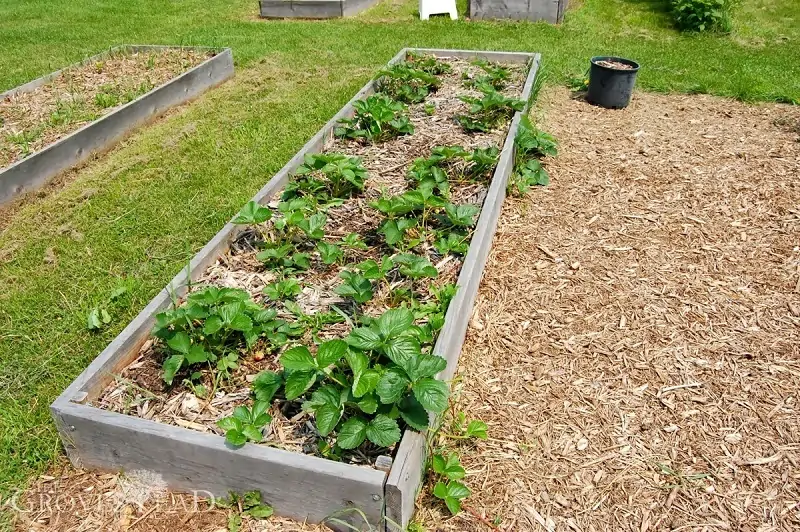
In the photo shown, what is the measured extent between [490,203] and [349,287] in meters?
1.25

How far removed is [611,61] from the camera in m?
6.18

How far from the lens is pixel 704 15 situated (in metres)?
8.18

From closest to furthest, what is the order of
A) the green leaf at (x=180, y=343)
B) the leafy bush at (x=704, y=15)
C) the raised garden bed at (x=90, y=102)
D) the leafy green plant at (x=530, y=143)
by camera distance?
the green leaf at (x=180, y=343) < the leafy green plant at (x=530, y=143) < the raised garden bed at (x=90, y=102) < the leafy bush at (x=704, y=15)

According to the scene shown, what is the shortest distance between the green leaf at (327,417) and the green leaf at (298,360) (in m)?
0.16

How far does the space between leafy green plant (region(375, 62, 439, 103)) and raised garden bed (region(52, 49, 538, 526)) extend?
1438 millimetres

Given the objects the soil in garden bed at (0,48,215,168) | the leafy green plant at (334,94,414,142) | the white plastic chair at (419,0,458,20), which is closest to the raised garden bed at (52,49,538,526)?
the leafy green plant at (334,94,414,142)

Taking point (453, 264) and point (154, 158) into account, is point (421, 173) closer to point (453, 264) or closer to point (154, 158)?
point (453, 264)

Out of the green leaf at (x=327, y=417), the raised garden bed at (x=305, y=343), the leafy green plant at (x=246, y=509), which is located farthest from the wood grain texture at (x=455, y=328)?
the leafy green plant at (x=246, y=509)

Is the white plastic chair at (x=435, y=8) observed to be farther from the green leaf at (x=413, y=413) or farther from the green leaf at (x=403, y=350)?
the green leaf at (x=413, y=413)

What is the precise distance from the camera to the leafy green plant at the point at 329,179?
12.6ft

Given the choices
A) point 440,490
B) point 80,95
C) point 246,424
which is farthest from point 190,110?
point 440,490

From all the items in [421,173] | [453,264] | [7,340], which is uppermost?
[421,173]

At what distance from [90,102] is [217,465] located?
16.0 ft

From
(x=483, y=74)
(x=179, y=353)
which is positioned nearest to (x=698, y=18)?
(x=483, y=74)
